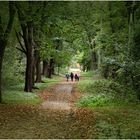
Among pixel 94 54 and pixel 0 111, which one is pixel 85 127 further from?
pixel 94 54

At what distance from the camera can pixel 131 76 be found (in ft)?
77.8

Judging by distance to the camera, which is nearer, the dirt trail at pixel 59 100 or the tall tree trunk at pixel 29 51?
the dirt trail at pixel 59 100

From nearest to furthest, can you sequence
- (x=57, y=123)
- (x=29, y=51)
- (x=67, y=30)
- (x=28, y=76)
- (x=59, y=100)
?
(x=57, y=123), (x=59, y=100), (x=29, y=51), (x=28, y=76), (x=67, y=30)

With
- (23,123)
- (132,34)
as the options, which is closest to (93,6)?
(132,34)

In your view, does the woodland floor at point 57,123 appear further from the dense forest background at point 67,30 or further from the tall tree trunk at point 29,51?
the tall tree trunk at point 29,51

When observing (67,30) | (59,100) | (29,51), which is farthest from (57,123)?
(67,30)

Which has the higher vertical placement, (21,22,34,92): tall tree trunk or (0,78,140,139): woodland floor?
(21,22,34,92): tall tree trunk

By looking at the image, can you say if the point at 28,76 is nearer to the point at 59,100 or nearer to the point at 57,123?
the point at 59,100

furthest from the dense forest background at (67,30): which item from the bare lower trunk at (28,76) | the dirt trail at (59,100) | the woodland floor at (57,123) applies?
the woodland floor at (57,123)

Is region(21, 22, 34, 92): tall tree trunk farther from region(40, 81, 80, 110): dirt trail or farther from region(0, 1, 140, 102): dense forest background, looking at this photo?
region(40, 81, 80, 110): dirt trail

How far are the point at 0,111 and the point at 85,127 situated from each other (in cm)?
637

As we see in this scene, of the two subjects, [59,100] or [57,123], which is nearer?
[57,123]

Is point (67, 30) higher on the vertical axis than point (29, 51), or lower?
higher

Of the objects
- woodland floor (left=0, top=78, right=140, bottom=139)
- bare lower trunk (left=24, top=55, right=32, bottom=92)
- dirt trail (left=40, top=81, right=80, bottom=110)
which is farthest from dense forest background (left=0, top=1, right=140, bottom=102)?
woodland floor (left=0, top=78, right=140, bottom=139)
